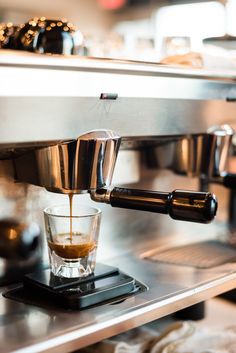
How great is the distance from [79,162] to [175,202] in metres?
0.12

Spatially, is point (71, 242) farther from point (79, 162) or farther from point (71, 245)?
point (79, 162)

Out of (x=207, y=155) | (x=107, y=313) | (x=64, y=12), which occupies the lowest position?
(x=107, y=313)

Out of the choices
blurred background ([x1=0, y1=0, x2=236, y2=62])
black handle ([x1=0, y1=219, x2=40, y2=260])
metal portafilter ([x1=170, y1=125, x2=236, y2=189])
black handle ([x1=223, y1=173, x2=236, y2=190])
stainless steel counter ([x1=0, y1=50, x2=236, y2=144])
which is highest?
blurred background ([x1=0, y1=0, x2=236, y2=62])

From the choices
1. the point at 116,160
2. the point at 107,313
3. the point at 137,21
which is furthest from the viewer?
the point at 137,21

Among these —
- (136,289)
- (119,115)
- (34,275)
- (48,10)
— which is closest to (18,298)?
(34,275)

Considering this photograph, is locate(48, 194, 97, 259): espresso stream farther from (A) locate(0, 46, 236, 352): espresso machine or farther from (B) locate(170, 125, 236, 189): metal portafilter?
(B) locate(170, 125, 236, 189): metal portafilter

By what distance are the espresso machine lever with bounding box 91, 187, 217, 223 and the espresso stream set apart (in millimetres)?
51

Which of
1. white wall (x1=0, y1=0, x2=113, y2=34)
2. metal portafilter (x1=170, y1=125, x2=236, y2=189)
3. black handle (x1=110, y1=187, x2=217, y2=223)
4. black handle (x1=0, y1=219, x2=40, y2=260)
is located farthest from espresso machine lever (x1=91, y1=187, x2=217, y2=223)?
white wall (x1=0, y1=0, x2=113, y2=34)

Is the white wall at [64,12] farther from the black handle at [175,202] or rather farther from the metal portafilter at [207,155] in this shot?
the black handle at [175,202]

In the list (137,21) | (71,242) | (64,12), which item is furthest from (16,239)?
(137,21)

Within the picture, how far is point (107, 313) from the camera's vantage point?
0.63 meters

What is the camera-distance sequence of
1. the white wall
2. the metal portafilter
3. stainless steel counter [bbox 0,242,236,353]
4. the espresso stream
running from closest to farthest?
1. stainless steel counter [bbox 0,242,236,353]
2. the espresso stream
3. the metal portafilter
4. the white wall

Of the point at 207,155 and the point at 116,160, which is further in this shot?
the point at 207,155

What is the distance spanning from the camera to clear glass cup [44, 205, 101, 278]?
0.69 metres
